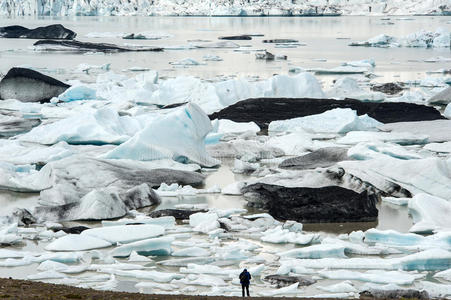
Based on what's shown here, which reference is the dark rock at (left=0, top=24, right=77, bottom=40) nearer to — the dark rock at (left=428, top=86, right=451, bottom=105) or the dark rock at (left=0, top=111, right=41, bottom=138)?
the dark rock at (left=428, top=86, right=451, bottom=105)

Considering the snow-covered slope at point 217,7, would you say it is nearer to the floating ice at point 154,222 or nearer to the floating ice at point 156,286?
the floating ice at point 154,222

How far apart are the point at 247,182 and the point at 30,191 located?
9.69 ft

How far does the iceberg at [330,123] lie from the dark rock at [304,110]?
56cm

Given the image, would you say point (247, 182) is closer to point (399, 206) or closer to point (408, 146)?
point (399, 206)

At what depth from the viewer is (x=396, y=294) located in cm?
692

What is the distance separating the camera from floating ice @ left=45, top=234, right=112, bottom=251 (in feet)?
27.8

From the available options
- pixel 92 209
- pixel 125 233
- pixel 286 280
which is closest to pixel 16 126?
pixel 92 209

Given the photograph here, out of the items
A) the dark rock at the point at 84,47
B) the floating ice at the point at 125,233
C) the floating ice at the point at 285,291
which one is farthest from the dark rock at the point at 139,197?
the dark rock at the point at 84,47

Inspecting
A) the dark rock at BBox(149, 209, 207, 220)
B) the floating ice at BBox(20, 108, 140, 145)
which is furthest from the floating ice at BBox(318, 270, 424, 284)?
the floating ice at BBox(20, 108, 140, 145)

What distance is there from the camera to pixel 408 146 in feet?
46.5

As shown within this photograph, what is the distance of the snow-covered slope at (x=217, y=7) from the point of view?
80875mm

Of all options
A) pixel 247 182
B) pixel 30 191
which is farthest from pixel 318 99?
pixel 30 191

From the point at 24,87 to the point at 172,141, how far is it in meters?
8.22

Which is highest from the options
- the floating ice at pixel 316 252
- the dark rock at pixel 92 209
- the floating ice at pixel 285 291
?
the floating ice at pixel 285 291
